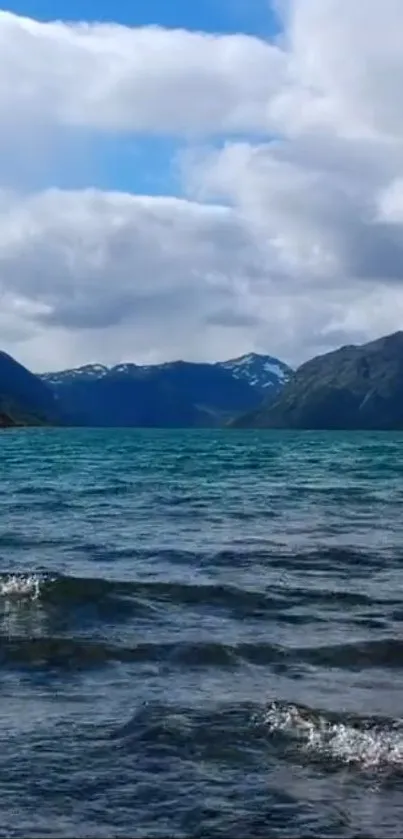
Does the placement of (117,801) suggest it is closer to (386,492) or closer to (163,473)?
(386,492)

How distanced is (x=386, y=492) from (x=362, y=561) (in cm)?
2602

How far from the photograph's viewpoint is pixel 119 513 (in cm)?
4244

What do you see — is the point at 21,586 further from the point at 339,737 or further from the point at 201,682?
the point at 339,737

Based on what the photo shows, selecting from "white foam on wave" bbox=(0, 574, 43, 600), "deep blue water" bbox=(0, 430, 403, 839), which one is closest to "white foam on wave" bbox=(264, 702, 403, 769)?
"deep blue water" bbox=(0, 430, 403, 839)

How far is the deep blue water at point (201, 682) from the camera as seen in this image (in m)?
11.1

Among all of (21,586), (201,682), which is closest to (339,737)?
(201,682)

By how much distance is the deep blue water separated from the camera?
36.5ft

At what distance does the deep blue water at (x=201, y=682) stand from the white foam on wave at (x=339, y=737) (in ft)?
0.10

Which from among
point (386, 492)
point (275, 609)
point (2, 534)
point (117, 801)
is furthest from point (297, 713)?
point (386, 492)

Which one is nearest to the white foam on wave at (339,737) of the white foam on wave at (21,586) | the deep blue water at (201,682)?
the deep blue water at (201,682)

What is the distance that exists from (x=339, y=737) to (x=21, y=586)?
39.0 feet

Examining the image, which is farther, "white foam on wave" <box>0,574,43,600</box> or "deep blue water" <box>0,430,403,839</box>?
"white foam on wave" <box>0,574,43,600</box>

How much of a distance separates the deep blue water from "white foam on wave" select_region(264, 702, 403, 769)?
0.10ft

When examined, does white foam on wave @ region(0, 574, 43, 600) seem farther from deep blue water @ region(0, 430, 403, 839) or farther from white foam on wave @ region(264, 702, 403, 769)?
white foam on wave @ region(264, 702, 403, 769)
